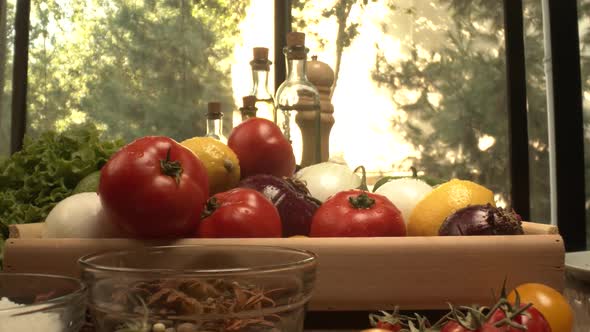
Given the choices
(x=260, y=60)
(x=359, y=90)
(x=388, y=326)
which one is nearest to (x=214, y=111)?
(x=260, y=60)

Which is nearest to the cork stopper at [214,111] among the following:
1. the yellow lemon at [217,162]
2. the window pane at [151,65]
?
the yellow lemon at [217,162]

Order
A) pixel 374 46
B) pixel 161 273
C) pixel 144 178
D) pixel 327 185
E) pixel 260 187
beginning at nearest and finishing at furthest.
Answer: pixel 161 273 < pixel 144 178 < pixel 260 187 < pixel 327 185 < pixel 374 46

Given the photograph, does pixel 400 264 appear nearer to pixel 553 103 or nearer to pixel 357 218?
pixel 357 218

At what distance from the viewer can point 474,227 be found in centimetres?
64

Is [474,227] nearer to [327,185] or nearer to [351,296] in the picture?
[351,296]

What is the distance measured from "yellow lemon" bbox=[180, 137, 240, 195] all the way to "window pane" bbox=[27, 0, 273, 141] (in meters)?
1.85

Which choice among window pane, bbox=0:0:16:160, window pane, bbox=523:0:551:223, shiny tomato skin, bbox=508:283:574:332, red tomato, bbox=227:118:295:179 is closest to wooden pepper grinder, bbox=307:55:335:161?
red tomato, bbox=227:118:295:179

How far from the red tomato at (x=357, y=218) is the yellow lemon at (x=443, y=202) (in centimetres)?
4

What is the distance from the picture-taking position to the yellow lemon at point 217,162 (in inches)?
31.0

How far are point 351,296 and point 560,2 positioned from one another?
2507mm

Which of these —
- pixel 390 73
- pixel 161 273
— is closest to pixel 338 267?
pixel 161 273

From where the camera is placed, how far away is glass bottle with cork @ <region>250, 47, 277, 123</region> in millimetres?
1188

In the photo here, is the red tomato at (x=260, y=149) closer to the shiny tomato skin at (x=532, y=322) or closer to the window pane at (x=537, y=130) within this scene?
the shiny tomato skin at (x=532, y=322)

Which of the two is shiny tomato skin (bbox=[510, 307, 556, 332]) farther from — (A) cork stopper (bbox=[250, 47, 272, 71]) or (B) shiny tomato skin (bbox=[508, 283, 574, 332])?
(A) cork stopper (bbox=[250, 47, 272, 71])
